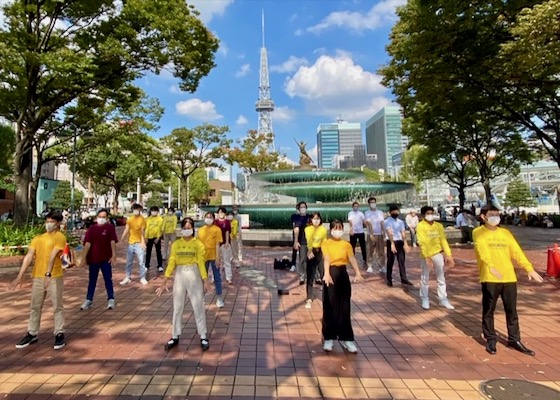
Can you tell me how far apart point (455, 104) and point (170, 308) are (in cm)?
1334

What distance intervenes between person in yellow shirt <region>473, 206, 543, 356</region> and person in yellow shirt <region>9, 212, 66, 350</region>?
18.3 ft

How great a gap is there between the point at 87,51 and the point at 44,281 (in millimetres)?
9884

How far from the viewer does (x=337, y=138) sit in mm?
185625

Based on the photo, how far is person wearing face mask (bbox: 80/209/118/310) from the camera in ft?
20.6

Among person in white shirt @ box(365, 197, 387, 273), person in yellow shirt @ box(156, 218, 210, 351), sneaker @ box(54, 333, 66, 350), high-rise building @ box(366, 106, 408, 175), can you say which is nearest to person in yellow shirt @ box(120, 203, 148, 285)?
sneaker @ box(54, 333, 66, 350)

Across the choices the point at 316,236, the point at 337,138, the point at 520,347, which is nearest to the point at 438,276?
the point at 520,347

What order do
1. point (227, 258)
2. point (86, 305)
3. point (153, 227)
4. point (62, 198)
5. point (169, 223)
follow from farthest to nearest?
1. point (62, 198)
2. point (169, 223)
3. point (153, 227)
4. point (227, 258)
5. point (86, 305)

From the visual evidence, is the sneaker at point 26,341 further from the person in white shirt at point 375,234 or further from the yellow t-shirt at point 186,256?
the person in white shirt at point 375,234

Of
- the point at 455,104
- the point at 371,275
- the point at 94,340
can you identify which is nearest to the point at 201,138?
the point at 455,104

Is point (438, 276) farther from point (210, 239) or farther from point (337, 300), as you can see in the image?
point (210, 239)

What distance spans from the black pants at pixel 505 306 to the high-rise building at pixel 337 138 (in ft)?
580

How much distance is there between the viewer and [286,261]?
1011cm

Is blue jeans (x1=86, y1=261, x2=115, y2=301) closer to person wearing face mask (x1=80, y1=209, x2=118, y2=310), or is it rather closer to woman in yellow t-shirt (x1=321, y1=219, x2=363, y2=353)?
person wearing face mask (x1=80, y1=209, x2=118, y2=310)

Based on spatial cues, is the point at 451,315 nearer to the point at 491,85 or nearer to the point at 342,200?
the point at 491,85
